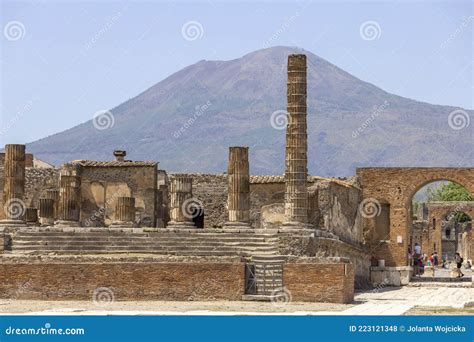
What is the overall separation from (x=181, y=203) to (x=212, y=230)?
3.27m

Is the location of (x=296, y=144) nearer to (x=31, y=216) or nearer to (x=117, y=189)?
(x=31, y=216)

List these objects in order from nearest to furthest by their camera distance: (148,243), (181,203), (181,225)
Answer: (148,243) → (181,225) → (181,203)

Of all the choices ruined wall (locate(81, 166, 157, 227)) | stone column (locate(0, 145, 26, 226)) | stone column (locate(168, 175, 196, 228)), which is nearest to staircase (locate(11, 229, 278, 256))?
stone column (locate(168, 175, 196, 228))

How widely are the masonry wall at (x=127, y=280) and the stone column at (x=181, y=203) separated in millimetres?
6254

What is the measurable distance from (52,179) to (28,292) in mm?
17157

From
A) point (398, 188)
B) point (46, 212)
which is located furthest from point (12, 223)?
point (398, 188)

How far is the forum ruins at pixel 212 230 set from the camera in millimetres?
31203

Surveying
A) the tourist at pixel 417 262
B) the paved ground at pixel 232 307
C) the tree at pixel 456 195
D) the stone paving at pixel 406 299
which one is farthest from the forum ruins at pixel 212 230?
the tree at pixel 456 195

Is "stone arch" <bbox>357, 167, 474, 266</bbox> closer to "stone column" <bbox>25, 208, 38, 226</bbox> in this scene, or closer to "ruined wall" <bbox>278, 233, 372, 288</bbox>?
"ruined wall" <bbox>278, 233, 372, 288</bbox>

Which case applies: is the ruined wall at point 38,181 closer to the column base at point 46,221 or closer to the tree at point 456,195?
the column base at point 46,221

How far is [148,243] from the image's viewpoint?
113ft

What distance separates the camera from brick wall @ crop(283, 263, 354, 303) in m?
30.6

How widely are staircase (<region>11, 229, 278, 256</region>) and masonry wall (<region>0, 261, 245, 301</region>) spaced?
2.24m

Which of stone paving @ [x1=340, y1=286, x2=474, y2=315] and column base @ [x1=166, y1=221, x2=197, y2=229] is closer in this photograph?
stone paving @ [x1=340, y1=286, x2=474, y2=315]
